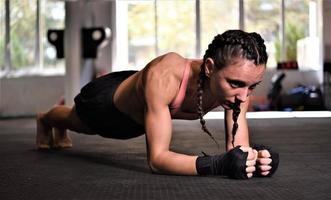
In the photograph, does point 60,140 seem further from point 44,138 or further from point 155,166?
point 155,166

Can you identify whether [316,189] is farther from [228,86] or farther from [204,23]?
[204,23]

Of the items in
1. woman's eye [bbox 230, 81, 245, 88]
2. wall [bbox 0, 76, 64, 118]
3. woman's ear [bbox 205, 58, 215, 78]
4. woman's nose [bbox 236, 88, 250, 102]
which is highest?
woman's ear [bbox 205, 58, 215, 78]

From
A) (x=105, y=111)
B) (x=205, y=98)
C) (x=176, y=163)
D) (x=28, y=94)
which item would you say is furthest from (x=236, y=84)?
(x=28, y=94)

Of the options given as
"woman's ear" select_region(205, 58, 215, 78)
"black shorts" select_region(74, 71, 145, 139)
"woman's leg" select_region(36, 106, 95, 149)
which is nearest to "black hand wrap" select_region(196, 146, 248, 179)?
"woman's ear" select_region(205, 58, 215, 78)

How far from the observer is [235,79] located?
1.83 meters

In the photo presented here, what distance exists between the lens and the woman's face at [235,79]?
1814 mm

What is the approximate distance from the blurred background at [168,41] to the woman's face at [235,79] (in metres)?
5.39

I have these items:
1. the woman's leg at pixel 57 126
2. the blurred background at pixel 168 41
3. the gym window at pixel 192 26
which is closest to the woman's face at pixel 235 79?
the woman's leg at pixel 57 126

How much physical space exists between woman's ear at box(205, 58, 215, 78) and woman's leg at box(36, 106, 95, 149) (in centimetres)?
100

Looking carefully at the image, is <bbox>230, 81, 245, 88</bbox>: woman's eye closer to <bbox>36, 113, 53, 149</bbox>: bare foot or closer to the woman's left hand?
the woman's left hand

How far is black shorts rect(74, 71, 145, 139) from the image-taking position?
2518 millimetres

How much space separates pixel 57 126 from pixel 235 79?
145 centimetres

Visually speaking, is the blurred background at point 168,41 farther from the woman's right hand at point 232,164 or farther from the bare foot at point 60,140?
the woman's right hand at point 232,164

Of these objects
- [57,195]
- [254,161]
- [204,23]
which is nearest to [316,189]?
[254,161]
